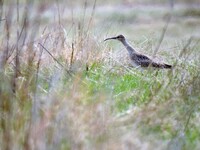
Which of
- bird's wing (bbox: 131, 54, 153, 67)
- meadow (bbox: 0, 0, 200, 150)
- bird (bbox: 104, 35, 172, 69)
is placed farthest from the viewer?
bird's wing (bbox: 131, 54, 153, 67)

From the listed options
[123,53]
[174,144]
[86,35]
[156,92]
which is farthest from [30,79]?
[123,53]

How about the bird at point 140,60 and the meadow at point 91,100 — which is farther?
the bird at point 140,60

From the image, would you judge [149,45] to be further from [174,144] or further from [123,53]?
[174,144]

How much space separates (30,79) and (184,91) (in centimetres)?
120

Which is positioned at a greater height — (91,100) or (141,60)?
(91,100)

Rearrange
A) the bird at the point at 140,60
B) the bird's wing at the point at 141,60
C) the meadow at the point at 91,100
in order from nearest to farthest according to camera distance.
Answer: the meadow at the point at 91,100
the bird at the point at 140,60
the bird's wing at the point at 141,60

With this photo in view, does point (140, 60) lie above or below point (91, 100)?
below

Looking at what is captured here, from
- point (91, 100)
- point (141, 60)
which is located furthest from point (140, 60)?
point (91, 100)

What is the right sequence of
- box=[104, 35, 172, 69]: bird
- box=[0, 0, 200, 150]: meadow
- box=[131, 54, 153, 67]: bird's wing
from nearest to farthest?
box=[0, 0, 200, 150]: meadow
box=[104, 35, 172, 69]: bird
box=[131, 54, 153, 67]: bird's wing

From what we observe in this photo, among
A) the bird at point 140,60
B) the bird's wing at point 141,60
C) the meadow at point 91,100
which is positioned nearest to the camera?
the meadow at point 91,100

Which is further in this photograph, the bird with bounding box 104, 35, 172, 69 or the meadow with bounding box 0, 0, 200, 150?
the bird with bounding box 104, 35, 172, 69

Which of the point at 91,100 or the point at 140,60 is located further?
the point at 140,60

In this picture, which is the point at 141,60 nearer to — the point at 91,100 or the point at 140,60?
the point at 140,60

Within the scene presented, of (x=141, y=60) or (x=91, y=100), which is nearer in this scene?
(x=91, y=100)
